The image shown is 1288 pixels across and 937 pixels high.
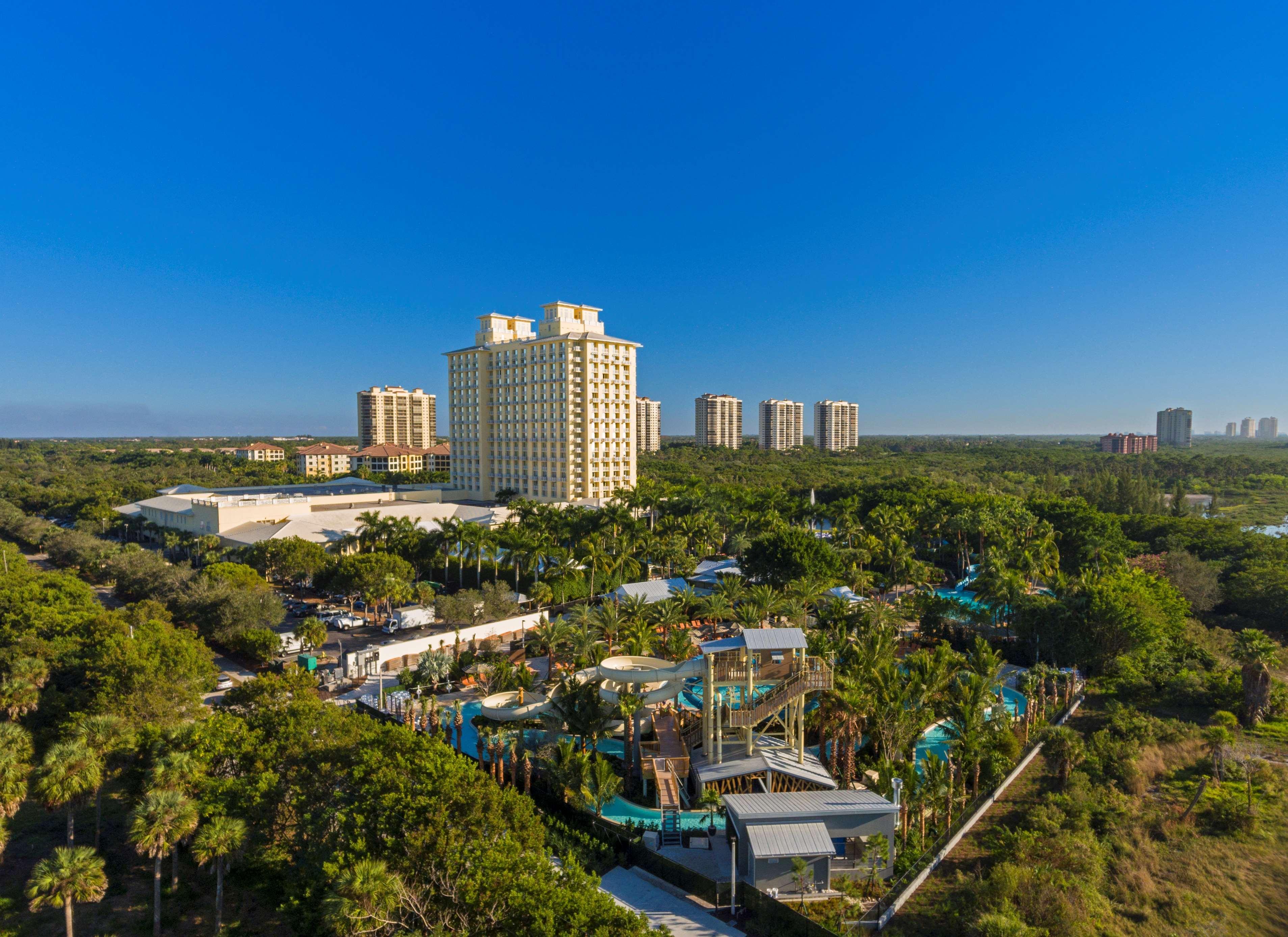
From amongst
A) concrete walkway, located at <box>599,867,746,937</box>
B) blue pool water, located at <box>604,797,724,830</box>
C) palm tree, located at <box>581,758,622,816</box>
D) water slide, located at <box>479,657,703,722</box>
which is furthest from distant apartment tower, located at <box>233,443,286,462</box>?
concrete walkway, located at <box>599,867,746,937</box>

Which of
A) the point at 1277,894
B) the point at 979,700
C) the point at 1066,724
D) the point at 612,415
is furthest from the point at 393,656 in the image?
the point at 612,415

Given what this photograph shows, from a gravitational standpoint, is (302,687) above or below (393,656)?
above

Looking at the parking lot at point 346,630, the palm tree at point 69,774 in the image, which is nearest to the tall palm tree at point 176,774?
the palm tree at point 69,774

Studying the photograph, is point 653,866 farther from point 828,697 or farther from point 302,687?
point 302,687

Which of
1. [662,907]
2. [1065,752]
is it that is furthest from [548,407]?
[662,907]

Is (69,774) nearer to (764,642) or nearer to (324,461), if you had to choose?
(764,642)

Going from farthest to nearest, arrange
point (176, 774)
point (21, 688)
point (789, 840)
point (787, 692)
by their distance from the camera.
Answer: point (21, 688) < point (787, 692) < point (789, 840) < point (176, 774)
